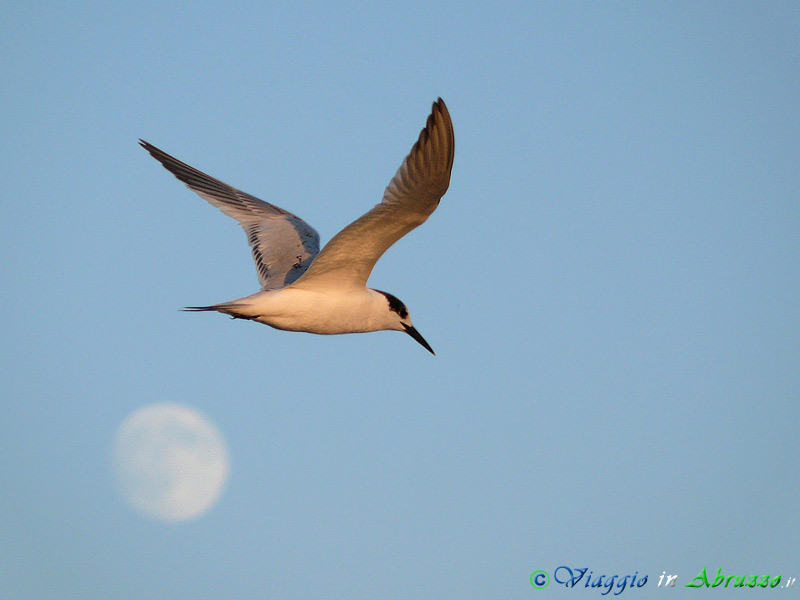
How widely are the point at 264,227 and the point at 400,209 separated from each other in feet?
11.5

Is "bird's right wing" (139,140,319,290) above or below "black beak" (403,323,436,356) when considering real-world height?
above

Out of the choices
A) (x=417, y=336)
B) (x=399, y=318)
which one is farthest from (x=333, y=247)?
(x=417, y=336)

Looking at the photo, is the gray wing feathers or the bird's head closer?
the gray wing feathers

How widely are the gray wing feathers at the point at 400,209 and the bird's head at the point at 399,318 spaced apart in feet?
3.30

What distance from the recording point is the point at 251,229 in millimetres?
9172

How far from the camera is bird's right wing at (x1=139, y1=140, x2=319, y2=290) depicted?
8422 mm

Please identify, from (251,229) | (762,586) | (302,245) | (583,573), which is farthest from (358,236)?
(762,586)

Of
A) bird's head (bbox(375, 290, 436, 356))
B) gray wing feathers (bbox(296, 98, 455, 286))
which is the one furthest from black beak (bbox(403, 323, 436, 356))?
gray wing feathers (bbox(296, 98, 455, 286))

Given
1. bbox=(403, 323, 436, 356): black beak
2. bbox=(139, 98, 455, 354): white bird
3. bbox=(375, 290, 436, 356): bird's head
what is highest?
bbox=(139, 98, 455, 354): white bird

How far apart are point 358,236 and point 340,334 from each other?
1582 millimetres

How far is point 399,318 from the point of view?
8398 mm

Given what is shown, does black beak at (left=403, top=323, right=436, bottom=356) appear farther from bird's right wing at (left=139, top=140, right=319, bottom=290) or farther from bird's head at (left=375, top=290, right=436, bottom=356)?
bird's right wing at (left=139, top=140, right=319, bottom=290)

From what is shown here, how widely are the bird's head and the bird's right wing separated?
932 mm

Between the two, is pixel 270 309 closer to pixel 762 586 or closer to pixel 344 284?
pixel 344 284
